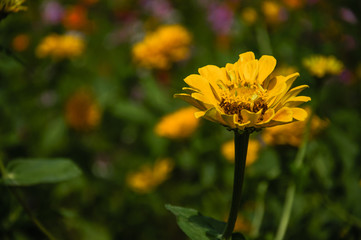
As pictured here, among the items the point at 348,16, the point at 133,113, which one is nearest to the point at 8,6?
the point at 348,16

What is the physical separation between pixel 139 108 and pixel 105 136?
0.97 ft

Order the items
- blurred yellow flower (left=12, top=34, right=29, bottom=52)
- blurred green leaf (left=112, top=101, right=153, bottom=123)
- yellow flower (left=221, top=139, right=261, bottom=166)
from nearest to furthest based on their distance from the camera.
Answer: yellow flower (left=221, top=139, right=261, bottom=166) → blurred green leaf (left=112, top=101, right=153, bottom=123) → blurred yellow flower (left=12, top=34, right=29, bottom=52)

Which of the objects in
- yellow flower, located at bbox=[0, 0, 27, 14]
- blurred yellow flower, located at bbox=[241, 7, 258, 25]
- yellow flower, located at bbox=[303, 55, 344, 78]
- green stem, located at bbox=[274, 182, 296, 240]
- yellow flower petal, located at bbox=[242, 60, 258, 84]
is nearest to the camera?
yellow flower petal, located at bbox=[242, 60, 258, 84]

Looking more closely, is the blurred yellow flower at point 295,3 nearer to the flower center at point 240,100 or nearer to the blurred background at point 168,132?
the blurred background at point 168,132

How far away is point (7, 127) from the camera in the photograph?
158 cm

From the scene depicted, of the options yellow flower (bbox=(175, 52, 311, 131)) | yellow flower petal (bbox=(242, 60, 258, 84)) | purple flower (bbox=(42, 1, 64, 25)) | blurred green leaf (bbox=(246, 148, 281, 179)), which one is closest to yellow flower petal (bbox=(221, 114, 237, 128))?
yellow flower (bbox=(175, 52, 311, 131))

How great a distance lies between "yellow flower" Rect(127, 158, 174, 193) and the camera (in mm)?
1493

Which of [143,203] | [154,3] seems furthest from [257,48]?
[154,3]

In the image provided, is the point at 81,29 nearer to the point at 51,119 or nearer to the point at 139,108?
the point at 51,119

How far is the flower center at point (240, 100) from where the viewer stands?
60cm

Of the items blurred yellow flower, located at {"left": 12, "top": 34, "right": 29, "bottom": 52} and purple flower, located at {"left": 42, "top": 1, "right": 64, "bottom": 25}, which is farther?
purple flower, located at {"left": 42, "top": 1, "right": 64, "bottom": 25}

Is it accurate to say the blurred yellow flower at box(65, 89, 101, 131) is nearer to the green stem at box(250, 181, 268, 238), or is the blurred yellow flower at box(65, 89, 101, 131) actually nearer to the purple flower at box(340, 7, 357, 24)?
the green stem at box(250, 181, 268, 238)

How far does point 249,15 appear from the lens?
1.70 metres

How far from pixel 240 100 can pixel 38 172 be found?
505mm
